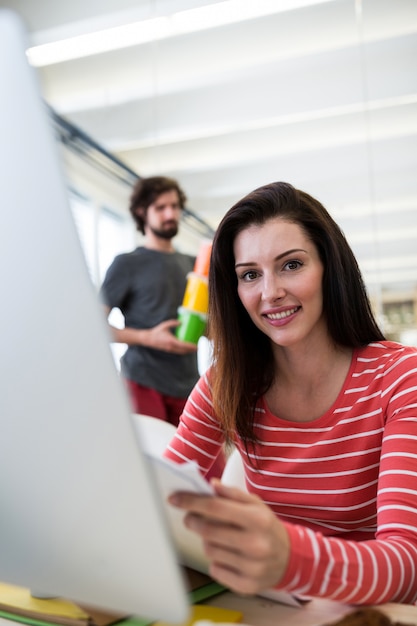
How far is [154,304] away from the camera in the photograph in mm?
2482

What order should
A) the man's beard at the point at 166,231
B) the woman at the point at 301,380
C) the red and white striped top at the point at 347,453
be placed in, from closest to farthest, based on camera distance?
1. the red and white striped top at the point at 347,453
2. the woman at the point at 301,380
3. the man's beard at the point at 166,231

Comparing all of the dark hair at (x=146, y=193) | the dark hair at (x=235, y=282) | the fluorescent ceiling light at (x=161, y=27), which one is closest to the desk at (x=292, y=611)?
the dark hair at (x=235, y=282)

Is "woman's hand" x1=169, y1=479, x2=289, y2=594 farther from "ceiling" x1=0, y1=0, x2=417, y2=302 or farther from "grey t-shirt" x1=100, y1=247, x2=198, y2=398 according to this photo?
"ceiling" x1=0, y1=0, x2=417, y2=302

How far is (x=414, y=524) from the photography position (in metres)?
0.64

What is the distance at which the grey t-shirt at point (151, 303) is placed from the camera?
240 cm

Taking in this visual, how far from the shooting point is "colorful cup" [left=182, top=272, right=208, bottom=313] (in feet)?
5.94

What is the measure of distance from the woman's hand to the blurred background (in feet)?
7.66

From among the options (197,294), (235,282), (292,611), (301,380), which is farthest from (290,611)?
(197,294)

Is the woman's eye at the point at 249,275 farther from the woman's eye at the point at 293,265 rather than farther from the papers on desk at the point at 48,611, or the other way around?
the papers on desk at the point at 48,611

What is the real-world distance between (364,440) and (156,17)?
310 cm

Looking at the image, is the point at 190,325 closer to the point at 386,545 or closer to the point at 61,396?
the point at 386,545

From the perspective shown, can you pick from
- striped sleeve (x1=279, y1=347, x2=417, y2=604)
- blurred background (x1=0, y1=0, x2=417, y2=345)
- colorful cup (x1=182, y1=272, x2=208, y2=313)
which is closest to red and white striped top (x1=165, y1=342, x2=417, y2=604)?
striped sleeve (x1=279, y1=347, x2=417, y2=604)

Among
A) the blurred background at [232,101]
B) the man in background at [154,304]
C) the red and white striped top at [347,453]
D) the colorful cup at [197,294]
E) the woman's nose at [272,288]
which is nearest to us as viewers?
the red and white striped top at [347,453]

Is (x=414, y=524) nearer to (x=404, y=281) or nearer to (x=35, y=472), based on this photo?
(x=35, y=472)
